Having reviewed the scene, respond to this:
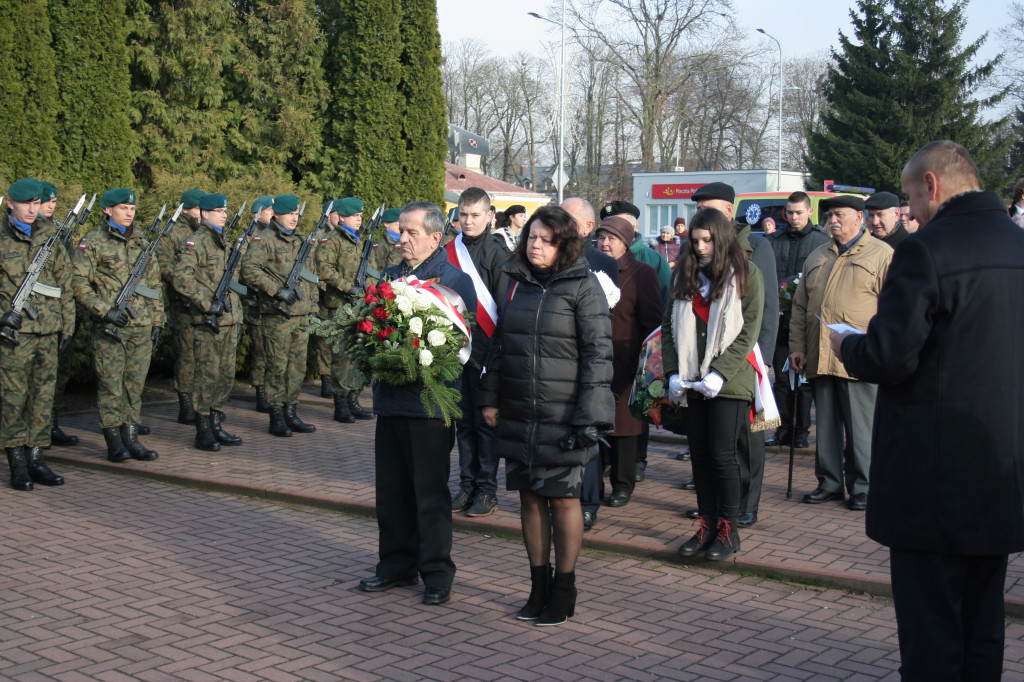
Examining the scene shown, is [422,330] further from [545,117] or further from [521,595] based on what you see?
[545,117]

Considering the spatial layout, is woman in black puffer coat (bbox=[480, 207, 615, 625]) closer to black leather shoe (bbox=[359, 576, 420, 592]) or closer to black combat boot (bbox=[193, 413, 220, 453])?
black leather shoe (bbox=[359, 576, 420, 592])

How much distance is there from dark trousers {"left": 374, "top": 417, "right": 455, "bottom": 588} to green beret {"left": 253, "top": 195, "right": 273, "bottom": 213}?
569 cm

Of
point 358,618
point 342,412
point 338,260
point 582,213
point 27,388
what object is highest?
point 582,213

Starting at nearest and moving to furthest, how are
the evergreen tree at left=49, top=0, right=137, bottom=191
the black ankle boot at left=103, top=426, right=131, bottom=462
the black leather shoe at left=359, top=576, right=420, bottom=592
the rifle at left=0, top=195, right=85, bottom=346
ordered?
1. the black leather shoe at left=359, top=576, right=420, bottom=592
2. the rifle at left=0, top=195, right=85, bottom=346
3. the black ankle boot at left=103, top=426, right=131, bottom=462
4. the evergreen tree at left=49, top=0, right=137, bottom=191

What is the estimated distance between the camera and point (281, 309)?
10.1 meters

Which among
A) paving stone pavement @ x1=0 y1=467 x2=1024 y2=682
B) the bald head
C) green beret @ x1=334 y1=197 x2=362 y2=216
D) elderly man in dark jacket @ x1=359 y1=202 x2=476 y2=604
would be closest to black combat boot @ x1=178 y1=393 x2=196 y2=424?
green beret @ x1=334 y1=197 x2=362 y2=216

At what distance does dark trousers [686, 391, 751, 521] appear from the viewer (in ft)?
19.1

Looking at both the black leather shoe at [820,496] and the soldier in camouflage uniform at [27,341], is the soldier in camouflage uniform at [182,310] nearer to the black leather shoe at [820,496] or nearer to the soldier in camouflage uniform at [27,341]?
the soldier in camouflage uniform at [27,341]

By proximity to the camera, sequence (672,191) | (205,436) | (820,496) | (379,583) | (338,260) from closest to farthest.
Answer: (379,583)
(820,496)
(205,436)
(338,260)
(672,191)

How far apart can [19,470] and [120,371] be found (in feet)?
3.90

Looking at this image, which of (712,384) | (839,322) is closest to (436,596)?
(712,384)

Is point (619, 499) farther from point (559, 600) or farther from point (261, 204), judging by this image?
point (261, 204)

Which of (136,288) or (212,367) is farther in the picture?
(212,367)

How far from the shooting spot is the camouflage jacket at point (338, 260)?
35.8ft
